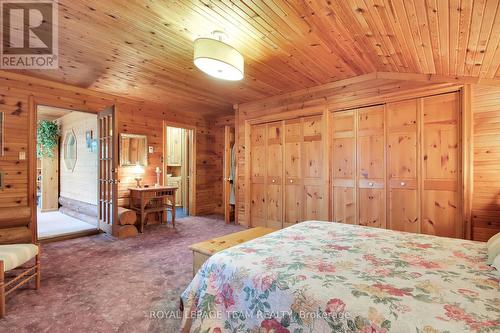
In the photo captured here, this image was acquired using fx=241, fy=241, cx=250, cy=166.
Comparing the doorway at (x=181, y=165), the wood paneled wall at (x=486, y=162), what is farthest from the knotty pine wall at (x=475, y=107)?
the doorway at (x=181, y=165)

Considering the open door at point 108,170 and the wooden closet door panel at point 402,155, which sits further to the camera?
the open door at point 108,170

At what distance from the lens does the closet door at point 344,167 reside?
360 centimetres

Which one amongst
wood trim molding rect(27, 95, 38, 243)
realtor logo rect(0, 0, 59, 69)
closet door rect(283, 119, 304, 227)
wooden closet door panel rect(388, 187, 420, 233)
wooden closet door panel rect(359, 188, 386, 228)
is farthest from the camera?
closet door rect(283, 119, 304, 227)

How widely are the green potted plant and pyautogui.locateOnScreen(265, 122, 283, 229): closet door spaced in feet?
18.7

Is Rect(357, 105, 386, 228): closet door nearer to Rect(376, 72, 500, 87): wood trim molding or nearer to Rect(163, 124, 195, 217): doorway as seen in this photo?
Rect(376, 72, 500, 87): wood trim molding

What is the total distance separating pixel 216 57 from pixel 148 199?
3227mm

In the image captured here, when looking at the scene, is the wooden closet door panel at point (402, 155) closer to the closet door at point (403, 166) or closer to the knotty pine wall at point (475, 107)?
the closet door at point (403, 166)

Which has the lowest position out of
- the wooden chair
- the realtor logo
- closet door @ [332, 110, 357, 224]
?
the wooden chair

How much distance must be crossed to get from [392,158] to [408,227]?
3.05 ft

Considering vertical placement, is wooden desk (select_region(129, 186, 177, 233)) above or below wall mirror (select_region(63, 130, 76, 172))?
below

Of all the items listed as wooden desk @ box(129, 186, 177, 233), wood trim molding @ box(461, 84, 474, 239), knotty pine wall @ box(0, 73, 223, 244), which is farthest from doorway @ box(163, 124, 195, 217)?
wood trim molding @ box(461, 84, 474, 239)

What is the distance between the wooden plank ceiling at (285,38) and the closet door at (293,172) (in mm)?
896

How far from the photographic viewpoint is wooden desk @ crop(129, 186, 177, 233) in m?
4.39

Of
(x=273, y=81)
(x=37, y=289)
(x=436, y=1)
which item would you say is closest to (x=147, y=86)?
(x=273, y=81)
